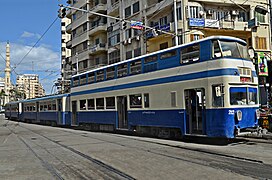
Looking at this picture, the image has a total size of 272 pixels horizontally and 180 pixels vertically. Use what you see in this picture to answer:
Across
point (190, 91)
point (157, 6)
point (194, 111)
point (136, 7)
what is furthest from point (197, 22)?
point (194, 111)

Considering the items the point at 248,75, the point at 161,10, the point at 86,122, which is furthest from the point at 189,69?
the point at 161,10

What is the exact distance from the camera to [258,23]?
113 ft

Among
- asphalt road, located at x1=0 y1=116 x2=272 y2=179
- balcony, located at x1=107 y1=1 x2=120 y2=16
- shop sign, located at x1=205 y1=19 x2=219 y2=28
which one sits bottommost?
asphalt road, located at x1=0 y1=116 x2=272 y2=179

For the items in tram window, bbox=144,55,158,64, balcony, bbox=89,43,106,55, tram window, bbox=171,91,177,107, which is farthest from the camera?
balcony, bbox=89,43,106,55

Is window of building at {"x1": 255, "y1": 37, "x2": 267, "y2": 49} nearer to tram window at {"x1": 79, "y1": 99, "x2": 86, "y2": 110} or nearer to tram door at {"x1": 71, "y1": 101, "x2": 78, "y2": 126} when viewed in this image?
tram window at {"x1": 79, "y1": 99, "x2": 86, "y2": 110}

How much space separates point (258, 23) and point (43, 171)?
31.3m

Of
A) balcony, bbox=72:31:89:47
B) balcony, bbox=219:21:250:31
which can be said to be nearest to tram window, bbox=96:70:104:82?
balcony, bbox=219:21:250:31

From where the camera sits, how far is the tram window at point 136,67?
1795cm

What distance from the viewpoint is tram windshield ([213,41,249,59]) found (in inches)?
524

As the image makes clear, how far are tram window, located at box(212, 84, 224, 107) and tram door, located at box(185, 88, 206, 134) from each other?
0.86 m

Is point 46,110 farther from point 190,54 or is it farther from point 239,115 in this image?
point 239,115

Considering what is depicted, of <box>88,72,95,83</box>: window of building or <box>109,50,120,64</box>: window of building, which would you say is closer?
<box>88,72,95,83</box>: window of building

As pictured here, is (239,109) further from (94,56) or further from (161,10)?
(94,56)

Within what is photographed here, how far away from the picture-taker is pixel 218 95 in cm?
1300
